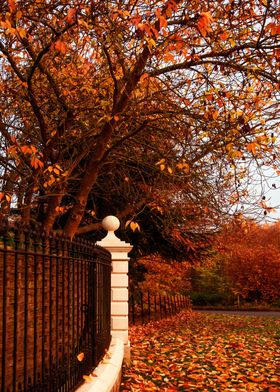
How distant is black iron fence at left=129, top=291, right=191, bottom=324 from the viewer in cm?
1965

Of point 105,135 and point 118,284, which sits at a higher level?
point 105,135

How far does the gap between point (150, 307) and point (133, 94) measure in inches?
514

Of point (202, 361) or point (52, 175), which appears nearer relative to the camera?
point (52, 175)

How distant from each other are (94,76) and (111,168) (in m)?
2.65

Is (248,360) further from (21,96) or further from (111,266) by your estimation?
(21,96)

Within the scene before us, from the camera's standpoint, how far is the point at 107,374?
599cm

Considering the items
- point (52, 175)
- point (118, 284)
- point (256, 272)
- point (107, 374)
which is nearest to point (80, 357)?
point (107, 374)

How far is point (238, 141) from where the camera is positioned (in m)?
9.26

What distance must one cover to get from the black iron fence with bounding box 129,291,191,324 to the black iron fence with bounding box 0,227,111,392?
1279cm

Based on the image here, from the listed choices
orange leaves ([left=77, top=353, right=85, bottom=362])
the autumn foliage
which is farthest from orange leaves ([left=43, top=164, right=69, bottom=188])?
the autumn foliage

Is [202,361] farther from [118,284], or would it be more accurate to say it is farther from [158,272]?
[158,272]

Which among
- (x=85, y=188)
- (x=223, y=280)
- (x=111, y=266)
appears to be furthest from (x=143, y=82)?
(x=223, y=280)

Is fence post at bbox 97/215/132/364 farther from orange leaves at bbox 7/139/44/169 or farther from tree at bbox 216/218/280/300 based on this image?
tree at bbox 216/218/280/300

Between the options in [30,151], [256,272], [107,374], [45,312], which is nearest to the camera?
[45,312]
